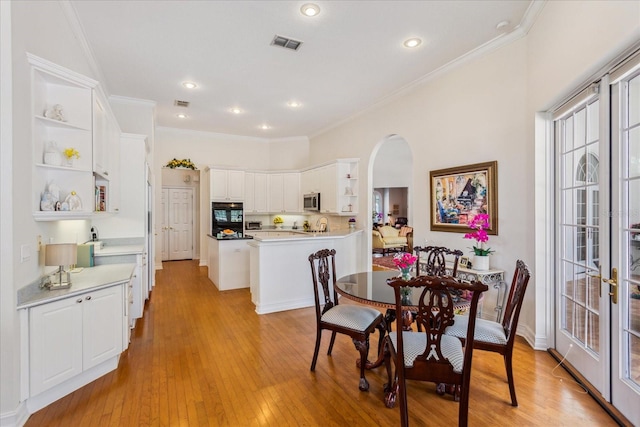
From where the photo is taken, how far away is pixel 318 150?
7.96 metres

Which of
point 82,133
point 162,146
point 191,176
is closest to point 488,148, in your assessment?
point 82,133

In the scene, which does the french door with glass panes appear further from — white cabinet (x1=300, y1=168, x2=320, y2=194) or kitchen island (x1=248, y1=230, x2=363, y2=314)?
white cabinet (x1=300, y1=168, x2=320, y2=194)

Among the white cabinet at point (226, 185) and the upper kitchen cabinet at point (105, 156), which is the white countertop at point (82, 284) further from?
the white cabinet at point (226, 185)

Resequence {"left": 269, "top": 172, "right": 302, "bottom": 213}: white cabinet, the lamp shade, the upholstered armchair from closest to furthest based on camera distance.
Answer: the lamp shade
{"left": 269, "top": 172, "right": 302, "bottom": 213}: white cabinet
the upholstered armchair

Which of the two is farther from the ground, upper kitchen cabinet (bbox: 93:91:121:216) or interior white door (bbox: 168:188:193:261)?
upper kitchen cabinet (bbox: 93:91:121:216)

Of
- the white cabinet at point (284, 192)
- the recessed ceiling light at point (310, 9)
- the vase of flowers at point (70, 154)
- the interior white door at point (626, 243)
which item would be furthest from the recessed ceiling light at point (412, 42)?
the white cabinet at point (284, 192)

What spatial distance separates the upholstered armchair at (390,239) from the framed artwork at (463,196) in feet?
16.3

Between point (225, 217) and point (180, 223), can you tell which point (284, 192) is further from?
point (180, 223)

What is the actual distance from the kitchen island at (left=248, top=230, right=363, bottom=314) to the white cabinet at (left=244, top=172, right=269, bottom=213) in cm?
349

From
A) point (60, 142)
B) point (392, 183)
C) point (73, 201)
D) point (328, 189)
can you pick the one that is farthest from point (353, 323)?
point (392, 183)

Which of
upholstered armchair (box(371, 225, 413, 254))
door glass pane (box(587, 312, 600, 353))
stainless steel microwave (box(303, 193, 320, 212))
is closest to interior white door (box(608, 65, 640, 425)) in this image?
door glass pane (box(587, 312, 600, 353))

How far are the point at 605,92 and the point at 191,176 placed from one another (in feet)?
28.8

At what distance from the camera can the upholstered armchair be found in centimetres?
955

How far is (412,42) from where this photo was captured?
3.66m
